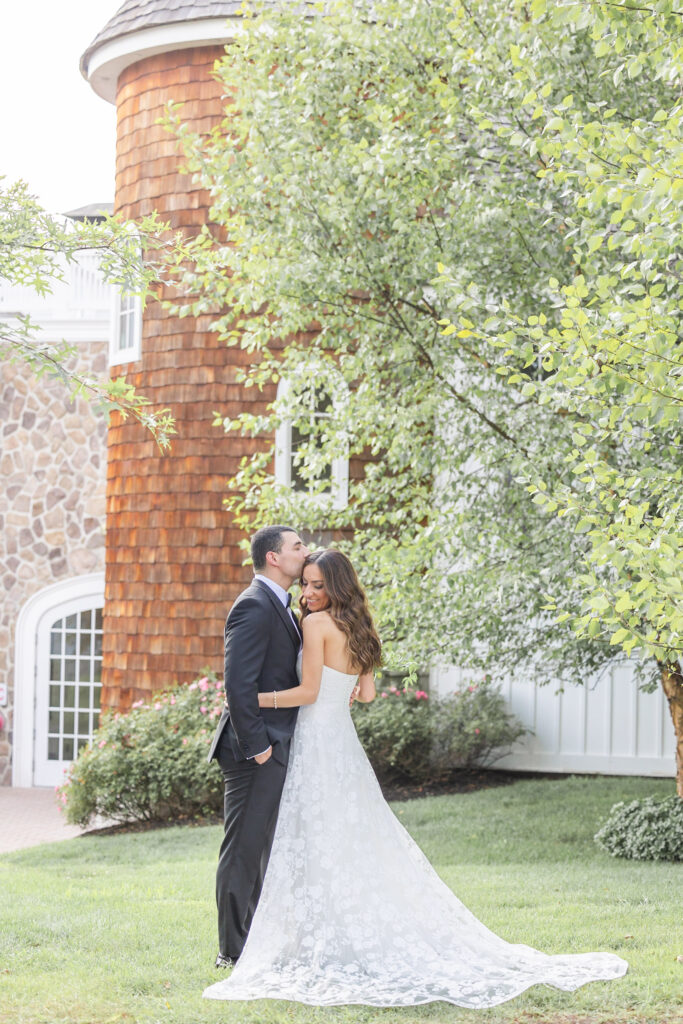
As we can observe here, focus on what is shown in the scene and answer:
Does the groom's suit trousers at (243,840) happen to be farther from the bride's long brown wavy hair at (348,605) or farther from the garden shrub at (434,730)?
the garden shrub at (434,730)

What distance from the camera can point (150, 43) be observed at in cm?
1184

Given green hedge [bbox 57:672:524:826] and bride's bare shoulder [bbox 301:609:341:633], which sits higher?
bride's bare shoulder [bbox 301:609:341:633]

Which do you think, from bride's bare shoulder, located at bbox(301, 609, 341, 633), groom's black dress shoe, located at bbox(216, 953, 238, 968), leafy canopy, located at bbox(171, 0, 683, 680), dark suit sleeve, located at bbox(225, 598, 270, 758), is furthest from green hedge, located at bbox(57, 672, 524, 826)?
dark suit sleeve, located at bbox(225, 598, 270, 758)

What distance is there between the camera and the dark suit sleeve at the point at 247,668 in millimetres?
4625

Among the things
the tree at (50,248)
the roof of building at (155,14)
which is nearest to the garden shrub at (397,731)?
the tree at (50,248)

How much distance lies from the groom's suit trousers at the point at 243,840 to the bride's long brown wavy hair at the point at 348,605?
59 centimetres

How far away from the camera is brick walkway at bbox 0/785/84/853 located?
1066cm

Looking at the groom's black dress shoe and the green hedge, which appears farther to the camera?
the green hedge

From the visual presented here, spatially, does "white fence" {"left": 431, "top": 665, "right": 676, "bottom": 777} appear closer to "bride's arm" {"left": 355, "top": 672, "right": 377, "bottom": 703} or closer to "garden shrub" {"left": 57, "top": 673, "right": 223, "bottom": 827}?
"garden shrub" {"left": 57, "top": 673, "right": 223, "bottom": 827}

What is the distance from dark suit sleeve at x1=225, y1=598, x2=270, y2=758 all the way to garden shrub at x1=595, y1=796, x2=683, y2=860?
13.3 ft

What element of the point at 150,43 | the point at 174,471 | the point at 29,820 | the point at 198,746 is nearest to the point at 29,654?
the point at 29,820

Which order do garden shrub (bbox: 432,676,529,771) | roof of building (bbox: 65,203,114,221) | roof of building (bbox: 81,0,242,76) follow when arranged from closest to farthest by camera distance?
garden shrub (bbox: 432,676,529,771) → roof of building (bbox: 81,0,242,76) → roof of building (bbox: 65,203,114,221)

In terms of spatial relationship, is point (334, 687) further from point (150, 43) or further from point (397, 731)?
point (150, 43)

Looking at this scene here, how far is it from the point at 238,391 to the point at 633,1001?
815 centimetres
